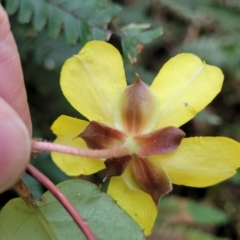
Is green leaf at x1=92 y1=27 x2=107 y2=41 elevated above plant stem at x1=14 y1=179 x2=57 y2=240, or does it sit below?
above

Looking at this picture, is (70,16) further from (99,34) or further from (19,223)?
(19,223)

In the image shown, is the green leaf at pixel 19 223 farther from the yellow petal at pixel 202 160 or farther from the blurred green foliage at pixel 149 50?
the blurred green foliage at pixel 149 50

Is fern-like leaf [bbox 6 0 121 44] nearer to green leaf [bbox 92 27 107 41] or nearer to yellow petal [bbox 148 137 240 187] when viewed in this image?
green leaf [bbox 92 27 107 41]

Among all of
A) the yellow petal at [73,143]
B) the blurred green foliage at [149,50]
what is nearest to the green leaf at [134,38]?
the blurred green foliage at [149,50]

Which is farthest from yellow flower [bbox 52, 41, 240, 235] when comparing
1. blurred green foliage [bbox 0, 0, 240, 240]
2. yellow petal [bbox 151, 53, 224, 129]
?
blurred green foliage [bbox 0, 0, 240, 240]

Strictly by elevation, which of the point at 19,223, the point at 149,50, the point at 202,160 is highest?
the point at 202,160

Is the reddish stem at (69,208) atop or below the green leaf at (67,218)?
atop

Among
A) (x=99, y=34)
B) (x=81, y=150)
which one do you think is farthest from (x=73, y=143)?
(x=99, y=34)
